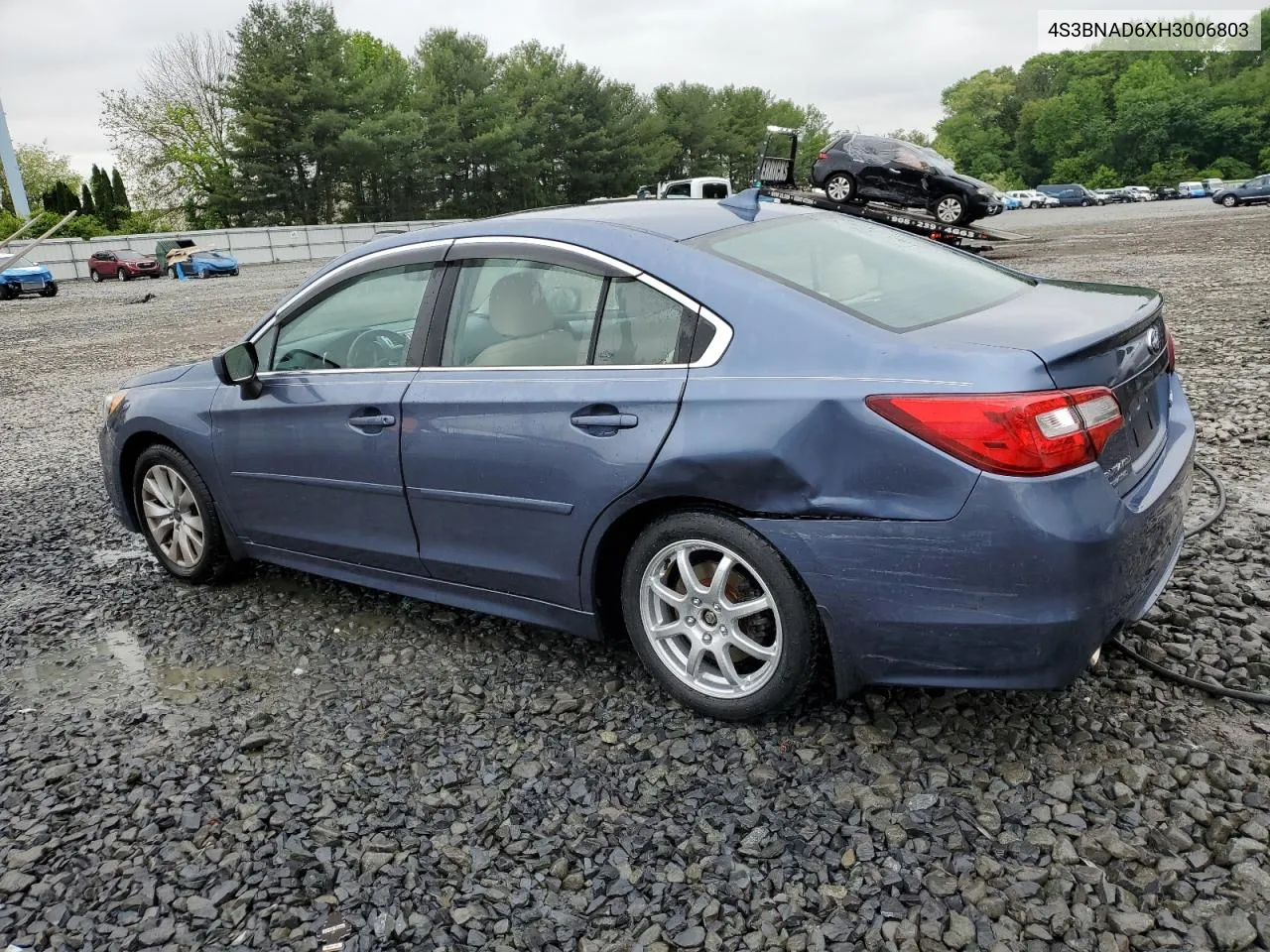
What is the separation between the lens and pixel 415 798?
285 cm

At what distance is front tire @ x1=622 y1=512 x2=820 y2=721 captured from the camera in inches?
111

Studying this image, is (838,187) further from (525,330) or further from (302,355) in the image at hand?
(525,330)

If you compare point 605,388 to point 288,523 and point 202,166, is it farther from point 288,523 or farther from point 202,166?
point 202,166

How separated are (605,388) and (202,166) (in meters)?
62.8

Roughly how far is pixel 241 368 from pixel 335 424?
0.60m

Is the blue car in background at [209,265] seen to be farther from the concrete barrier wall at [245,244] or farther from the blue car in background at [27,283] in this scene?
the blue car in background at [27,283]

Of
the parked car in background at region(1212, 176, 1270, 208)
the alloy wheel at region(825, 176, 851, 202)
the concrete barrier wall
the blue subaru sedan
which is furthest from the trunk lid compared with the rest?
the parked car in background at region(1212, 176, 1270, 208)

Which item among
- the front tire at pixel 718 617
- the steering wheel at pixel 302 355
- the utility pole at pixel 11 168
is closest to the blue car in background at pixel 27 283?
the utility pole at pixel 11 168

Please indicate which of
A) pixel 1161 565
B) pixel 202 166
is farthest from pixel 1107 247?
pixel 202 166

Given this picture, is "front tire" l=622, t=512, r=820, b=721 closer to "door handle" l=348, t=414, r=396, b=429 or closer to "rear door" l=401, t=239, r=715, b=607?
"rear door" l=401, t=239, r=715, b=607

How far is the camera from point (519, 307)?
133 inches

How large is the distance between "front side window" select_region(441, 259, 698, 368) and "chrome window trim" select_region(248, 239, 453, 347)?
0.26 meters

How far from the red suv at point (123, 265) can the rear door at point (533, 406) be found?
37714 mm

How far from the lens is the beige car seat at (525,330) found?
324cm
